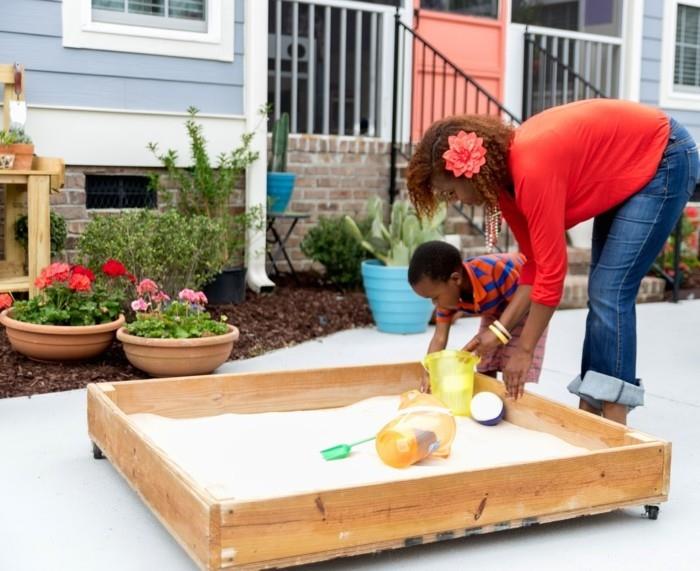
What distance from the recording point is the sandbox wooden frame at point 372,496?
7.29 ft

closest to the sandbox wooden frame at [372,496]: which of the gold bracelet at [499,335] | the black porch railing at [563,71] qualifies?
the gold bracelet at [499,335]

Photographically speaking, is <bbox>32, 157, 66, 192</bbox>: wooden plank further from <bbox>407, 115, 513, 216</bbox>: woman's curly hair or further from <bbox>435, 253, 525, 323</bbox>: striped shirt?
<bbox>407, 115, 513, 216</bbox>: woman's curly hair

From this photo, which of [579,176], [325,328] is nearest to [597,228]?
[579,176]

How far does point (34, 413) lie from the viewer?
3.82 metres

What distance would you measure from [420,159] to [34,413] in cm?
192

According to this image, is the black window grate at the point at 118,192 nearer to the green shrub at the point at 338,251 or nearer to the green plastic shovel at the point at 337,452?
the green shrub at the point at 338,251

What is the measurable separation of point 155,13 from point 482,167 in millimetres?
3903

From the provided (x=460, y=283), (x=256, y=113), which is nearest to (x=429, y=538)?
(x=460, y=283)

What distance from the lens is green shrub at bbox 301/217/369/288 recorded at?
21.3 feet

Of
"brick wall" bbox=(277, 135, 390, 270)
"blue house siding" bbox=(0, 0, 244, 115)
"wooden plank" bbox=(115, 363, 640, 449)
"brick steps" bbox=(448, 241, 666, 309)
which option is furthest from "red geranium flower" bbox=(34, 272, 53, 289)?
"brick steps" bbox=(448, 241, 666, 309)

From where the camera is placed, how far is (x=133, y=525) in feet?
8.79

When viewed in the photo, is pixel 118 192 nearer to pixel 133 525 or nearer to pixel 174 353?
pixel 174 353

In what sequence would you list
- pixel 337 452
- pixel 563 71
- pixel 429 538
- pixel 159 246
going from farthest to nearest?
pixel 563 71
pixel 159 246
pixel 337 452
pixel 429 538

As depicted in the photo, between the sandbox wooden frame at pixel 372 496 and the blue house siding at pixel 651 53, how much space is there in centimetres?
604
